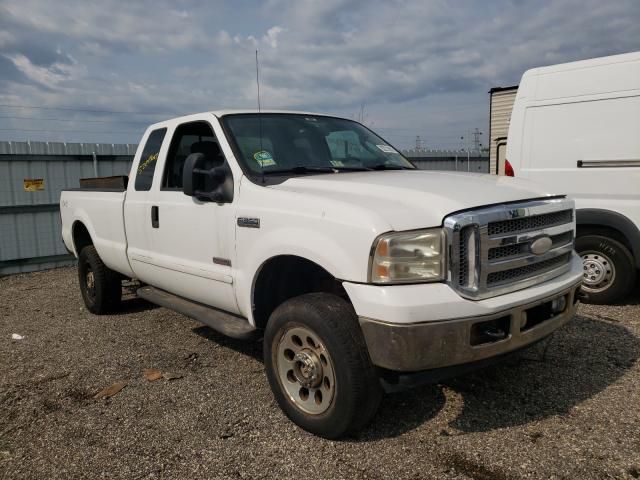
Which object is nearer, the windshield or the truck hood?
the truck hood

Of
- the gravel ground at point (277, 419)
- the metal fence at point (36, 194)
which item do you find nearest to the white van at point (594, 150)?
the gravel ground at point (277, 419)

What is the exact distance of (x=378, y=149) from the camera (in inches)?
170

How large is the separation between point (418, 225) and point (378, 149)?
192 centimetres

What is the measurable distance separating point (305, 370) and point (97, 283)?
361 cm

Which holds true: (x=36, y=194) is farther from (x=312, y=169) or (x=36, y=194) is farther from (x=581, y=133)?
(x=581, y=133)

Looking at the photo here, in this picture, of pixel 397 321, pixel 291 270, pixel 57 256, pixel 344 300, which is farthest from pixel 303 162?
pixel 57 256

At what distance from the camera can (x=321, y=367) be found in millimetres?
2852

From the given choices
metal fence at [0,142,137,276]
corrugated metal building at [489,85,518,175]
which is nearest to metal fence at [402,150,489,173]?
corrugated metal building at [489,85,518,175]

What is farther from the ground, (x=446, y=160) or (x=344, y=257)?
(x=446, y=160)

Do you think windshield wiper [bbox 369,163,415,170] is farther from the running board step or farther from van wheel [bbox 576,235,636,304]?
van wheel [bbox 576,235,636,304]

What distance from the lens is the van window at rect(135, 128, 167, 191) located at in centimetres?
454

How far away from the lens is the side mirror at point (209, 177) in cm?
345

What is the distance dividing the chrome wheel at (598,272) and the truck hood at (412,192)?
103 inches

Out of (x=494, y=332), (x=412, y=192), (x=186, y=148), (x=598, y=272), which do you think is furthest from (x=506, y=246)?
(x=598, y=272)
